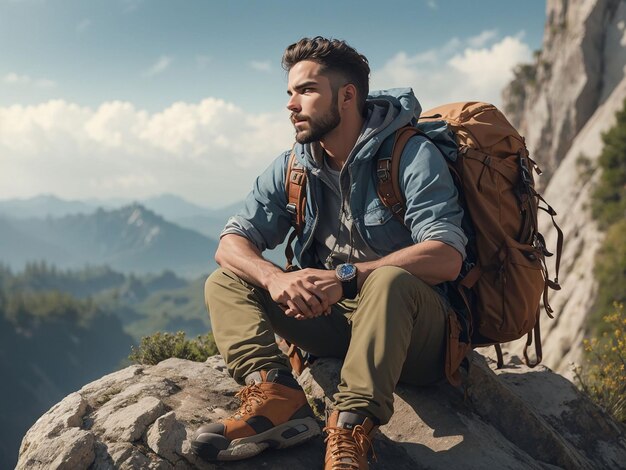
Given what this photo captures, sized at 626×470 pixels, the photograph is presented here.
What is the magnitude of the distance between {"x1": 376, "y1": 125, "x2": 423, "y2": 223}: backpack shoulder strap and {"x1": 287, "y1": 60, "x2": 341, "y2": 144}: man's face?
67cm

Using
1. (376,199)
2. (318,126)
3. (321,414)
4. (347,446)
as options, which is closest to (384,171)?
(376,199)

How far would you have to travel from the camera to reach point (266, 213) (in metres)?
6.41

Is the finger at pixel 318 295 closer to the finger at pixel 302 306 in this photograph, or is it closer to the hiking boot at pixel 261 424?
the finger at pixel 302 306

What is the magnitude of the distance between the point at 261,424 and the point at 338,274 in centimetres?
146

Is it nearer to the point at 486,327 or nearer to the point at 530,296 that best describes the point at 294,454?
the point at 486,327

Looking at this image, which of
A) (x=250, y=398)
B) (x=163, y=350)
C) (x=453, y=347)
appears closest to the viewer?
(x=250, y=398)

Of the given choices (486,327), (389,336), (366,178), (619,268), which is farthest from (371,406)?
(619,268)

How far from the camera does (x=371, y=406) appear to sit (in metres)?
4.61

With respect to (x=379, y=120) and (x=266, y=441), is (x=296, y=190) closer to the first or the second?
(x=379, y=120)

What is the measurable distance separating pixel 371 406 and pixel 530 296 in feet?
6.87

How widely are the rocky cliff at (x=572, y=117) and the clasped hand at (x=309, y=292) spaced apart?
113 feet

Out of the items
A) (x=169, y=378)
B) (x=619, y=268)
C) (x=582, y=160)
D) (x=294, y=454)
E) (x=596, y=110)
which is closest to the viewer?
(x=294, y=454)

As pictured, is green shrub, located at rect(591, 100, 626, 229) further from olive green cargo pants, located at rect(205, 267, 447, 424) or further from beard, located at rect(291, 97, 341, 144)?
beard, located at rect(291, 97, 341, 144)

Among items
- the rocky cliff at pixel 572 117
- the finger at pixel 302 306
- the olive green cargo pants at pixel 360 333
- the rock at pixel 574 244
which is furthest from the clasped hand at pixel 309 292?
the rocky cliff at pixel 572 117
